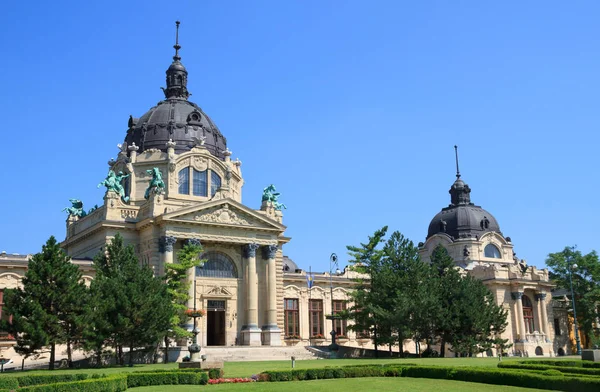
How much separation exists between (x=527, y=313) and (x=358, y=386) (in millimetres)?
63117

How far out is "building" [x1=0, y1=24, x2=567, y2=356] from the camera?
5856 cm

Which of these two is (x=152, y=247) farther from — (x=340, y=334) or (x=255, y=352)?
(x=340, y=334)

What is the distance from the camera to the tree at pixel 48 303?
133ft

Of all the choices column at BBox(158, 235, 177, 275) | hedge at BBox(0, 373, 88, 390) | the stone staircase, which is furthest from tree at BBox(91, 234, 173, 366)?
hedge at BBox(0, 373, 88, 390)

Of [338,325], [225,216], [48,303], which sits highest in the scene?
[225,216]

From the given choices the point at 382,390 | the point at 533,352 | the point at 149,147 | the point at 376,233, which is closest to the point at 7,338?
the point at 149,147

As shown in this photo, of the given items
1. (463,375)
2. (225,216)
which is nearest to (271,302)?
(225,216)

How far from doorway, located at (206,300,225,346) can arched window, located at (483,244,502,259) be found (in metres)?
45.8

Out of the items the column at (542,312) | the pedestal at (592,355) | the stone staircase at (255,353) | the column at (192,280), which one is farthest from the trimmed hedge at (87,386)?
the column at (542,312)

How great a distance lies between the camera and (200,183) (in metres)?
67.1

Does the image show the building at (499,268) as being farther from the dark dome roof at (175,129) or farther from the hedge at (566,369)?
the hedge at (566,369)

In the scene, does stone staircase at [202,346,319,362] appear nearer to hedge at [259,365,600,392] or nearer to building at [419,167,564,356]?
hedge at [259,365,600,392]

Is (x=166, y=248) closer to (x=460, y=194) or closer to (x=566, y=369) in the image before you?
(x=566, y=369)

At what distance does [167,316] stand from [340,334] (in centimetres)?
3154
